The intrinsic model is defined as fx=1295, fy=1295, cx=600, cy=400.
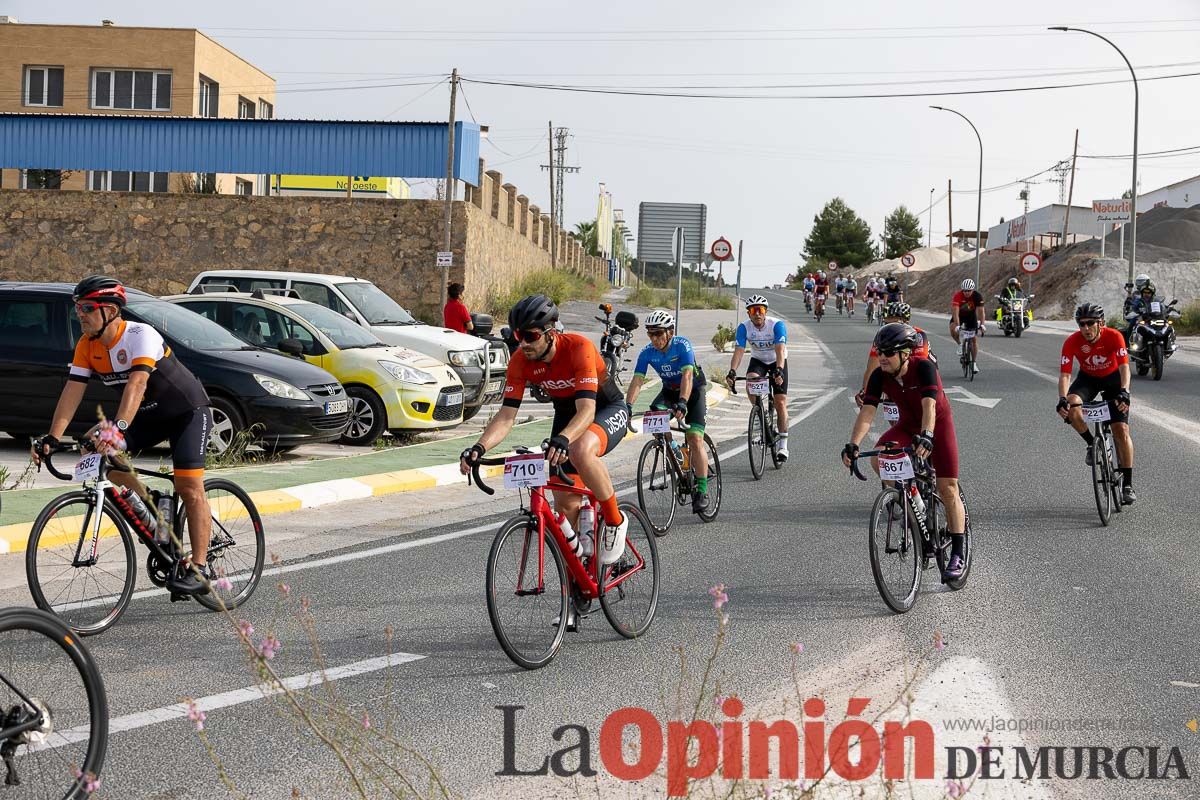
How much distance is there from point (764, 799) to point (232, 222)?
31610 mm

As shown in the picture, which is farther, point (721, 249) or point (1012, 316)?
point (1012, 316)

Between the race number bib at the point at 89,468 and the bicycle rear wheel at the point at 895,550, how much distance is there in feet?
13.4

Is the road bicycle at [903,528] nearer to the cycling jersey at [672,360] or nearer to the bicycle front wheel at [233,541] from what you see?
the cycling jersey at [672,360]

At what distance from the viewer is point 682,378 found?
1020 centimetres

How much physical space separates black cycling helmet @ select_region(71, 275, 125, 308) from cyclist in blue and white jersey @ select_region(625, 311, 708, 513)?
4357 mm

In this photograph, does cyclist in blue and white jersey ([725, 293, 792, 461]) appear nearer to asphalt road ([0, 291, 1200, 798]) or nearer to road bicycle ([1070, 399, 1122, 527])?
asphalt road ([0, 291, 1200, 798])

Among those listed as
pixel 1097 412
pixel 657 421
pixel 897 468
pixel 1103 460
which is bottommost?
pixel 1103 460

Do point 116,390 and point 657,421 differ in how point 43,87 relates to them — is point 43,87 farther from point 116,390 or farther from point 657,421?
point 657,421

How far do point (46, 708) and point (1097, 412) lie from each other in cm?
893

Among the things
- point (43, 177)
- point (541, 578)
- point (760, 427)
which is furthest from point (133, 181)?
point (541, 578)

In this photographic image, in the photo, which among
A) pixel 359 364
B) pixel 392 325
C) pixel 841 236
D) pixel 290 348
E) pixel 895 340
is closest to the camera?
pixel 895 340

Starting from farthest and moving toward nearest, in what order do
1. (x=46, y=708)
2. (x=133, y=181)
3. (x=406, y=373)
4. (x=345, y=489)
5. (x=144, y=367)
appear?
(x=133, y=181)
(x=406, y=373)
(x=345, y=489)
(x=144, y=367)
(x=46, y=708)

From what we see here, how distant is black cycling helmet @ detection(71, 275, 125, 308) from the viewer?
663 cm

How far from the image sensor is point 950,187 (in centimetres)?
11094
